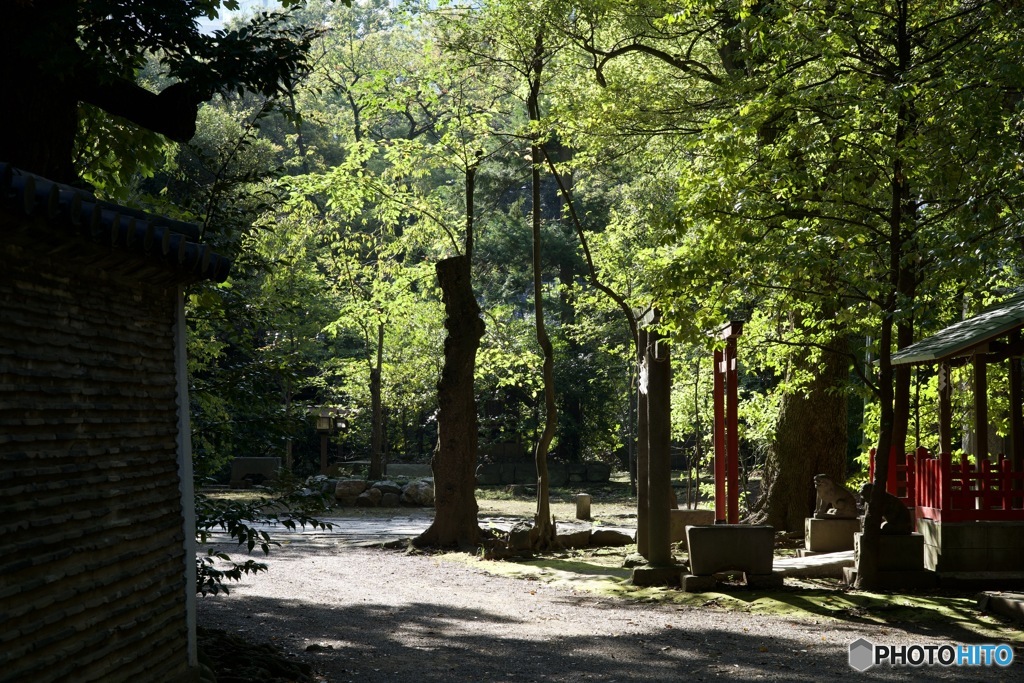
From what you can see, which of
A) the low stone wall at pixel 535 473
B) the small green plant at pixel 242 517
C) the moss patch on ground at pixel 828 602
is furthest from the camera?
the low stone wall at pixel 535 473

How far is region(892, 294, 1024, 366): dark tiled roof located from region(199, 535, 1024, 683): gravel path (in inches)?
152

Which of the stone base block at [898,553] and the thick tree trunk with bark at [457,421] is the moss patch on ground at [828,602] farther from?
the thick tree trunk with bark at [457,421]

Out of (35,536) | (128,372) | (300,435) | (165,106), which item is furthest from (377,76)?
(35,536)

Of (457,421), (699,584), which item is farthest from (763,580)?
(457,421)

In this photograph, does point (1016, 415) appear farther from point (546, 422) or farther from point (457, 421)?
point (457, 421)

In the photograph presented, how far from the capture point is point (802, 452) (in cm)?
1579

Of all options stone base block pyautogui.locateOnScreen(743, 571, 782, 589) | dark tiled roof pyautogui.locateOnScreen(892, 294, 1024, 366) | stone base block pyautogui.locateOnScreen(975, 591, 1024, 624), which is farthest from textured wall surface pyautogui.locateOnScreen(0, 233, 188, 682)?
dark tiled roof pyautogui.locateOnScreen(892, 294, 1024, 366)

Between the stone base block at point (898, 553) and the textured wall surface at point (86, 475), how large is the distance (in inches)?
307

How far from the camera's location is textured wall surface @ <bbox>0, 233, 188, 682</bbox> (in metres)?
4.31

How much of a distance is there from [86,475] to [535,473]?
26.1 metres

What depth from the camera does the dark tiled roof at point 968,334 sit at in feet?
37.4

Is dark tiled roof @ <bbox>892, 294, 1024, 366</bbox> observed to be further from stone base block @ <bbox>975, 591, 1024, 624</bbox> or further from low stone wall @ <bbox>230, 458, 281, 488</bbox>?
low stone wall @ <bbox>230, 458, 281, 488</bbox>

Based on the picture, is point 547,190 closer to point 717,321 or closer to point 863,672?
point 717,321

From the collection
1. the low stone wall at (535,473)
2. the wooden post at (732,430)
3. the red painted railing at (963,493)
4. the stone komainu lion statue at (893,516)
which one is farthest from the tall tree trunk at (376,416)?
the stone komainu lion statue at (893,516)
